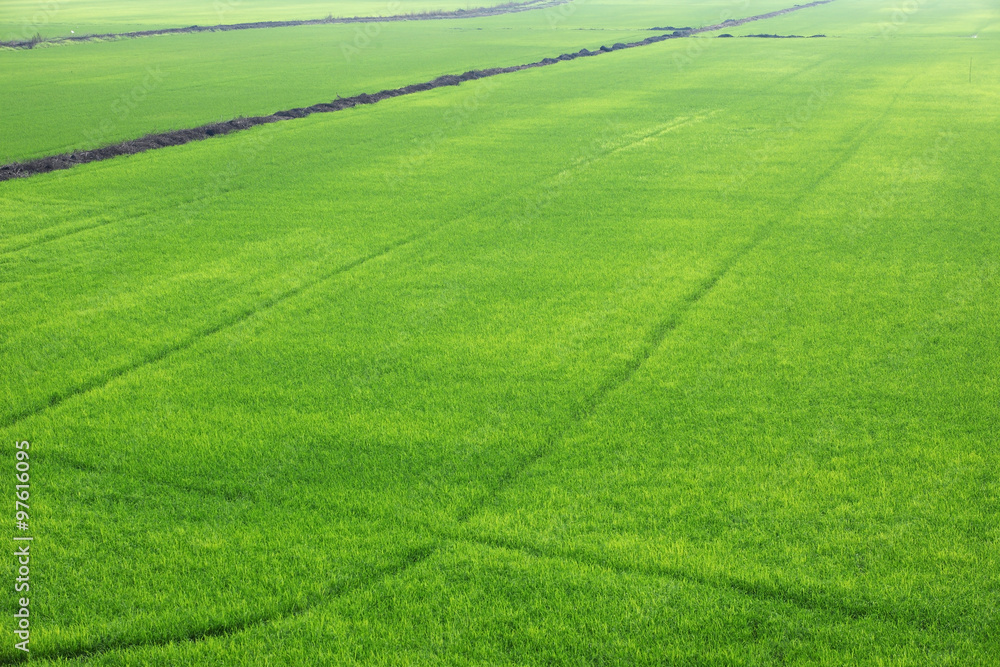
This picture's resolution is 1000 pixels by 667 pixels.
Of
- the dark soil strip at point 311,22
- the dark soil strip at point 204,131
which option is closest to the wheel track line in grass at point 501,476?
the dark soil strip at point 204,131

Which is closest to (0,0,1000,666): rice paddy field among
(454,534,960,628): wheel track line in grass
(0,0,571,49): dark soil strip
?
(454,534,960,628): wheel track line in grass

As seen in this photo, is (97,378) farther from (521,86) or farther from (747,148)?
(521,86)

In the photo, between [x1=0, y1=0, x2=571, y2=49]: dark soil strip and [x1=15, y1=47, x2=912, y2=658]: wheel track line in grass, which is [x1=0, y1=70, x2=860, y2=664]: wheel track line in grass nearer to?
[x1=15, y1=47, x2=912, y2=658]: wheel track line in grass

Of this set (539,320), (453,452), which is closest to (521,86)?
(539,320)

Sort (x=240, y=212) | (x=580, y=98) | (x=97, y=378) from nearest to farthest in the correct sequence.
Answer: (x=97, y=378) → (x=240, y=212) → (x=580, y=98)

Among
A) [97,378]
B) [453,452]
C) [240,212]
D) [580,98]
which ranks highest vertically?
[580,98]

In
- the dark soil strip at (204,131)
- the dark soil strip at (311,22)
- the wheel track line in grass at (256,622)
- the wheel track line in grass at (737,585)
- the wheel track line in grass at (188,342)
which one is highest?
the dark soil strip at (311,22)

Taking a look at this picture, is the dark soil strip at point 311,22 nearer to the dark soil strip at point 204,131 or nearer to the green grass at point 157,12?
the green grass at point 157,12
